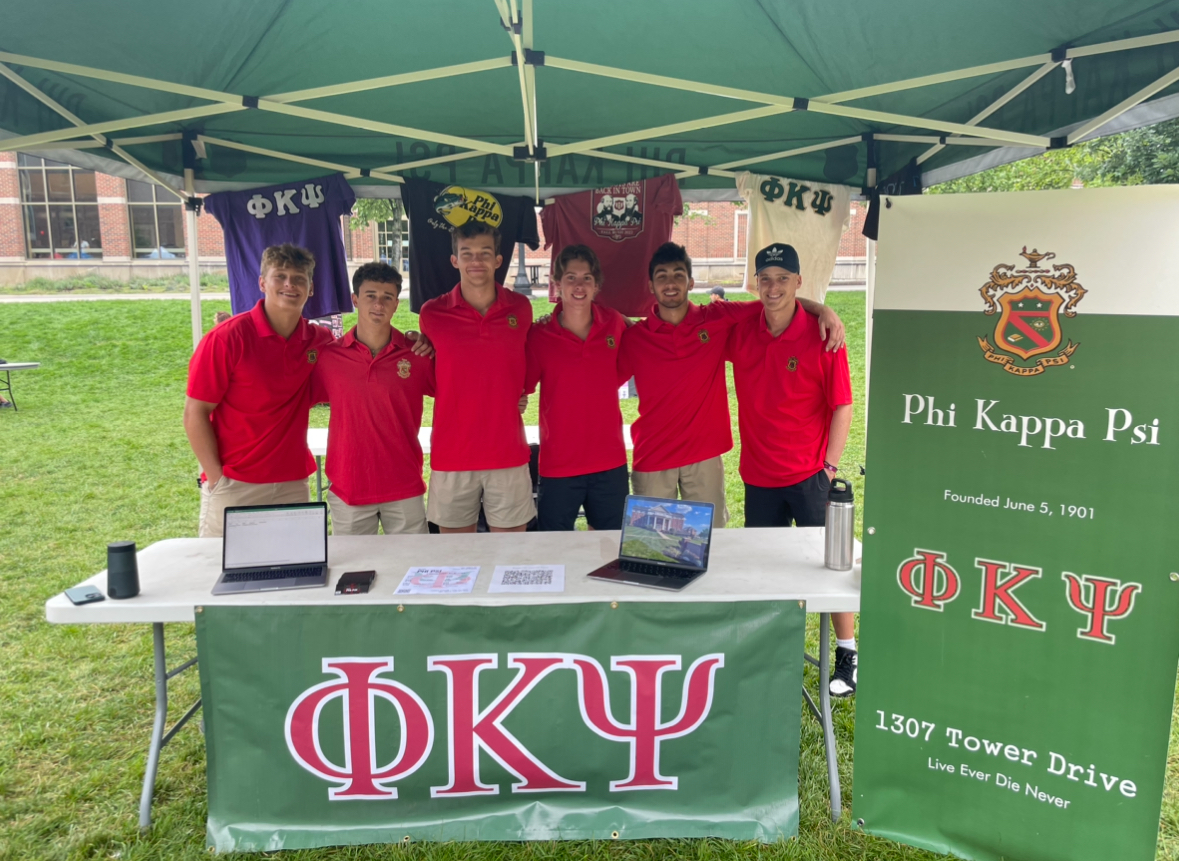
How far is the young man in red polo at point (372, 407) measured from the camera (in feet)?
9.38

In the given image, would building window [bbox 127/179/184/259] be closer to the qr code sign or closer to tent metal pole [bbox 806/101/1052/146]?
tent metal pole [bbox 806/101/1052/146]

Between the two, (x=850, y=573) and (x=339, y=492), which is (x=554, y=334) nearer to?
(x=339, y=492)

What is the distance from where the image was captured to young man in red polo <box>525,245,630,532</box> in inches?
118

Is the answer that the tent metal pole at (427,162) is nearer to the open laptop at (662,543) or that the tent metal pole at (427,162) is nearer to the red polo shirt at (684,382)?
the red polo shirt at (684,382)

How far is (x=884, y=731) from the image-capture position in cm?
208

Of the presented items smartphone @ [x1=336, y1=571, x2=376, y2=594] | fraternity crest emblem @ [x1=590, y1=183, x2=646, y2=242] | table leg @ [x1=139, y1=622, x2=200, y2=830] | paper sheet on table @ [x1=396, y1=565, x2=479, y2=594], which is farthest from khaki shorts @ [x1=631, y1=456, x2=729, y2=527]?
table leg @ [x1=139, y1=622, x2=200, y2=830]

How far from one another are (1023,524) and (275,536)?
2.00 metres

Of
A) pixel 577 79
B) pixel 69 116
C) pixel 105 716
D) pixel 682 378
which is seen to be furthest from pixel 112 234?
pixel 682 378

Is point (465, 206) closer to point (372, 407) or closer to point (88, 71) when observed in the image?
point (372, 407)

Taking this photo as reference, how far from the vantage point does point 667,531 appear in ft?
7.54

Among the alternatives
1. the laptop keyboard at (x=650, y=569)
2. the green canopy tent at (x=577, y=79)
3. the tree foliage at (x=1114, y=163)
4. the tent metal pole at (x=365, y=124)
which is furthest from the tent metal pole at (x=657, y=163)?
the tree foliage at (x=1114, y=163)

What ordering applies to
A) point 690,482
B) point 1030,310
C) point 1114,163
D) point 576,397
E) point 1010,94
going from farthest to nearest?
point 1114,163 → point 690,482 → point 576,397 → point 1010,94 → point 1030,310

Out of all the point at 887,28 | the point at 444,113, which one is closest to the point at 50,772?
the point at 444,113

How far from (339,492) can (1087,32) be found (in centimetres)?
288
